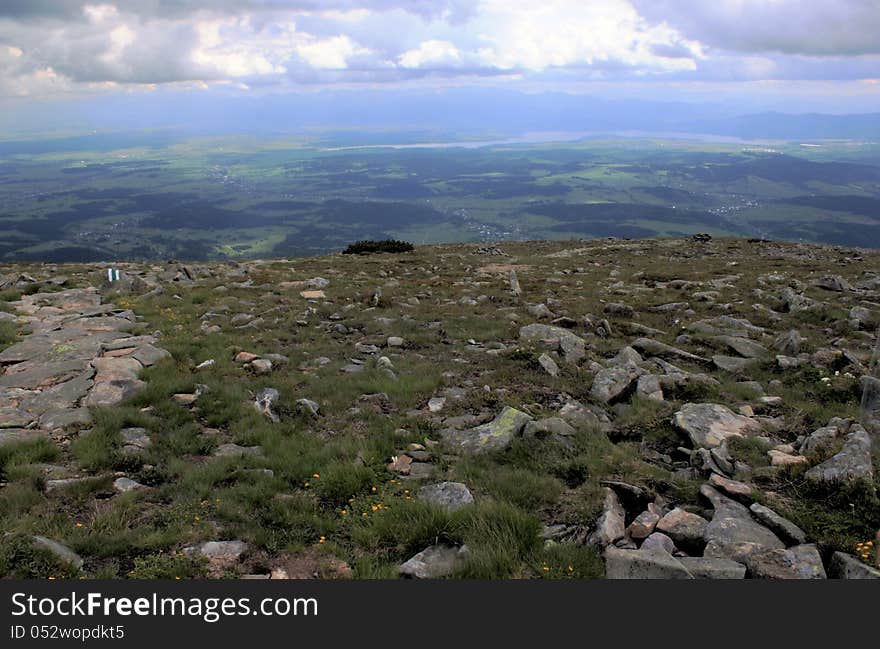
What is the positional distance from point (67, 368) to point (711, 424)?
45.8 ft

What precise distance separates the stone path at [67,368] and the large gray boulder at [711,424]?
11.0 m

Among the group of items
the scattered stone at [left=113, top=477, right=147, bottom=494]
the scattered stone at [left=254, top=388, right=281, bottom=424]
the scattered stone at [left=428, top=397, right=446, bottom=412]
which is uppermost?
the scattered stone at [left=254, top=388, right=281, bottom=424]

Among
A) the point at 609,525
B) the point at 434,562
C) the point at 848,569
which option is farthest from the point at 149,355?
the point at 848,569

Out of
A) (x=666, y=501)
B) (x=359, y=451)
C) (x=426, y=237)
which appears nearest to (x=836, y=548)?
(x=666, y=501)

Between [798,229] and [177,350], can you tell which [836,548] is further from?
[798,229]

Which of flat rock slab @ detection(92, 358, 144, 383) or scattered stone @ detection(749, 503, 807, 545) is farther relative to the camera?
flat rock slab @ detection(92, 358, 144, 383)

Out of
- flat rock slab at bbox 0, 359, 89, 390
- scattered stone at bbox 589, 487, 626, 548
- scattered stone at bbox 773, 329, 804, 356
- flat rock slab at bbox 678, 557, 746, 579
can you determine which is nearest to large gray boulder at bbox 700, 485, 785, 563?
flat rock slab at bbox 678, 557, 746, 579

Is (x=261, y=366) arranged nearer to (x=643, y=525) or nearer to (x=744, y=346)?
(x=643, y=525)

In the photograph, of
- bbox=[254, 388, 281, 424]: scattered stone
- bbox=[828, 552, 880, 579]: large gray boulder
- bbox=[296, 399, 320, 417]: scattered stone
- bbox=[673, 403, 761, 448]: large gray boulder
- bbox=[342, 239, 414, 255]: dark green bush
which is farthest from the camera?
bbox=[342, 239, 414, 255]: dark green bush

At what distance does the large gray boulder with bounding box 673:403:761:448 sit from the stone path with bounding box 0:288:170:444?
1100 cm

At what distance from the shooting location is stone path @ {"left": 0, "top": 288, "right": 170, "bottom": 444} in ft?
30.7

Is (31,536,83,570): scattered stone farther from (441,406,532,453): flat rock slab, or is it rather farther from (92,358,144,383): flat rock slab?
(92,358,144,383): flat rock slab

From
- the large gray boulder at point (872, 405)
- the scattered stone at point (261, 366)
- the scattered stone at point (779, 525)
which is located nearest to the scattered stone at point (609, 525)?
the scattered stone at point (779, 525)

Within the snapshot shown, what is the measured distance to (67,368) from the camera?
38.2 feet
